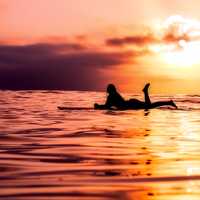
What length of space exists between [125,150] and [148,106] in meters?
17.7

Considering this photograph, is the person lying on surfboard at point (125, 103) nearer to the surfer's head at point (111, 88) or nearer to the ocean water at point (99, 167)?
the surfer's head at point (111, 88)

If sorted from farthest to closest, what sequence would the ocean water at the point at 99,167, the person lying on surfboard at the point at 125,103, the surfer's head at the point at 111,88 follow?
the person lying on surfboard at the point at 125,103
the surfer's head at the point at 111,88
the ocean water at the point at 99,167

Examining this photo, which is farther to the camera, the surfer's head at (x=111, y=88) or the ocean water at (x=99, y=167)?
the surfer's head at (x=111, y=88)

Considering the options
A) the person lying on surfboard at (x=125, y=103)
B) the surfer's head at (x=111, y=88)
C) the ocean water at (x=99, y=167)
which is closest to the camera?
the ocean water at (x=99, y=167)

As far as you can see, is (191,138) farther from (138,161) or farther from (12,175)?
(12,175)

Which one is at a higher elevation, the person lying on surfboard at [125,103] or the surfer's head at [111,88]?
the surfer's head at [111,88]

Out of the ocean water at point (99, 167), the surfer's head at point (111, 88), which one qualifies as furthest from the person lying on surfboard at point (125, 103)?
the ocean water at point (99, 167)

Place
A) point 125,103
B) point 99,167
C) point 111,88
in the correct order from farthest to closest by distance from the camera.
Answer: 1. point 125,103
2. point 111,88
3. point 99,167

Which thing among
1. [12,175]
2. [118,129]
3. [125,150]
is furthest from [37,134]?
[12,175]

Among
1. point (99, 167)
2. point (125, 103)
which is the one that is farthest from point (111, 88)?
point (99, 167)

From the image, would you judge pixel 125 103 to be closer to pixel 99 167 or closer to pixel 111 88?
pixel 111 88

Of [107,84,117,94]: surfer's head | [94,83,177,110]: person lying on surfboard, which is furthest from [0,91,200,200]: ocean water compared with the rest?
[94,83,177,110]: person lying on surfboard

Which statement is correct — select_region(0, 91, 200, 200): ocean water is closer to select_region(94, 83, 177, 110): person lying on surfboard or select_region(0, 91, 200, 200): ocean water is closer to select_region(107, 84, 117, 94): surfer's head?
select_region(107, 84, 117, 94): surfer's head

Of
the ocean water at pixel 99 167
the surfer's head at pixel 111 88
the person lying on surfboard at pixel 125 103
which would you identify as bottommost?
the ocean water at pixel 99 167
